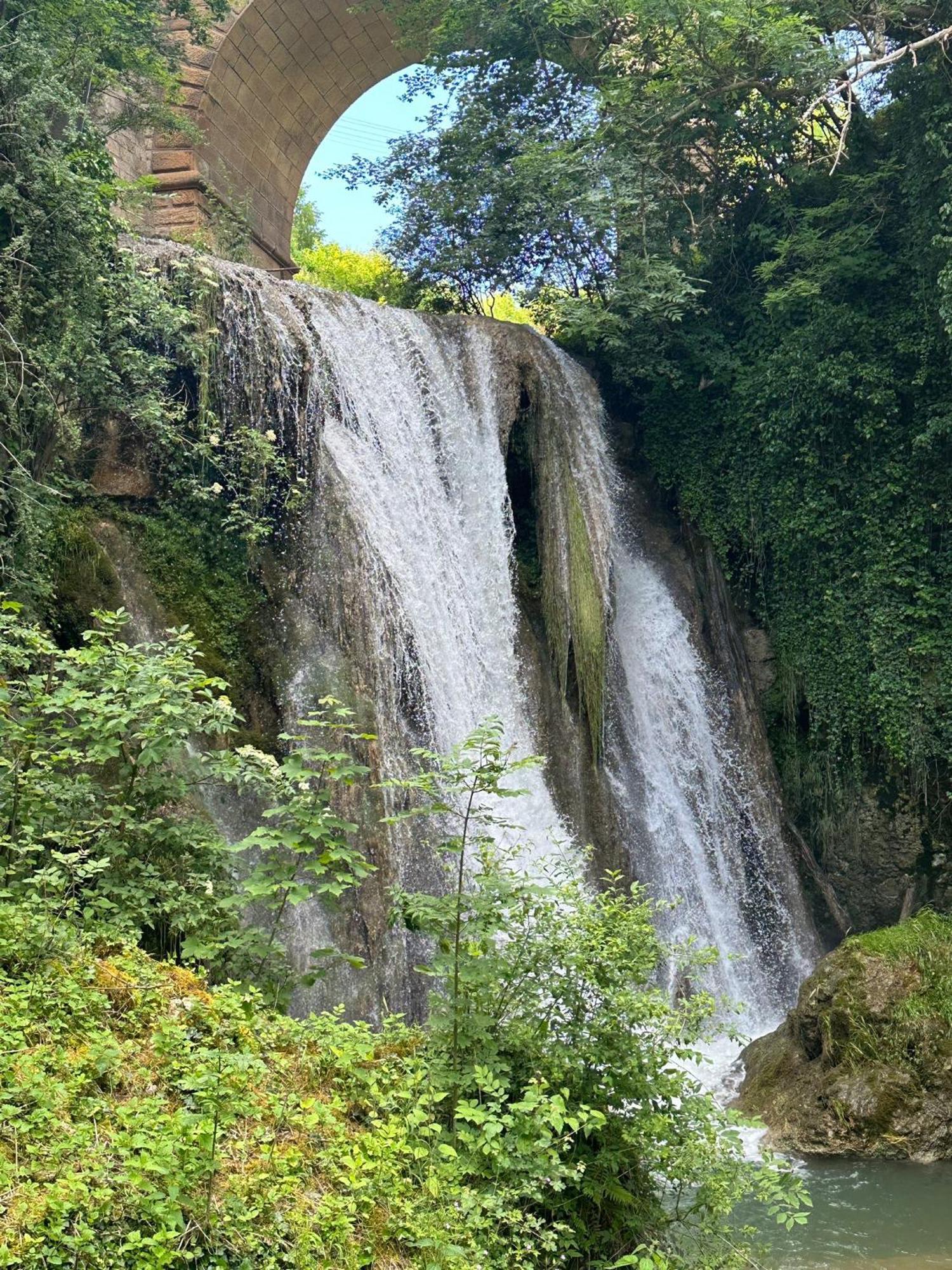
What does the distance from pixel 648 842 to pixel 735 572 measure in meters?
3.64

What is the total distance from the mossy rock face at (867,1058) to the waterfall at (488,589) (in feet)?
2.46

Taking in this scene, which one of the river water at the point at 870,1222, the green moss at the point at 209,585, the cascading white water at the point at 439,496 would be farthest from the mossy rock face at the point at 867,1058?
the green moss at the point at 209,585

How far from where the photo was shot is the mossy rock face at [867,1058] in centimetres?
736

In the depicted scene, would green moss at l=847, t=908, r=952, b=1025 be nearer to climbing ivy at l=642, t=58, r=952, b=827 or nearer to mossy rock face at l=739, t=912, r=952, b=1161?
mossy rock face at l=739, t=912, r=952, b=1161

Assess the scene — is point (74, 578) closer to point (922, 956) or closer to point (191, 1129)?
point (191, 1129)

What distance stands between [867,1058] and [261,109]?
13.8 metres

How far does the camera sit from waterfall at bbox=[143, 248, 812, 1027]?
8.88 metres

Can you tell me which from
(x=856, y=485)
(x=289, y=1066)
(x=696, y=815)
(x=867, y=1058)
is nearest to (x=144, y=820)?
(x=289, y=1066)

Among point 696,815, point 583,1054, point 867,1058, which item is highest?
point 696,815

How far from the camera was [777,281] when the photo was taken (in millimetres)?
12617

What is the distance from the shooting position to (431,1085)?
4.10 meters

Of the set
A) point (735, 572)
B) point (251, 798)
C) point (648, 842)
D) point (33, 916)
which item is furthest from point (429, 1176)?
point (735, 572)

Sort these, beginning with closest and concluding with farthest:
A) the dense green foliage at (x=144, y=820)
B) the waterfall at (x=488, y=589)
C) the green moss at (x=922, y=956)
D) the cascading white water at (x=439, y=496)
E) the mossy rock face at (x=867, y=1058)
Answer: the dense green foliage at (x=144, y=820) → the mossy rock face at (x=867, y=1058) → the green moss at (x=922, y=956) → the waterfall at (x=488, y=589) → the cascading white water at (x=439, y=496)

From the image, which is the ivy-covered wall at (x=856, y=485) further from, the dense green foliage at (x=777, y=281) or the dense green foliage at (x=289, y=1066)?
the dense green foliage at (x=289, y=1066)
